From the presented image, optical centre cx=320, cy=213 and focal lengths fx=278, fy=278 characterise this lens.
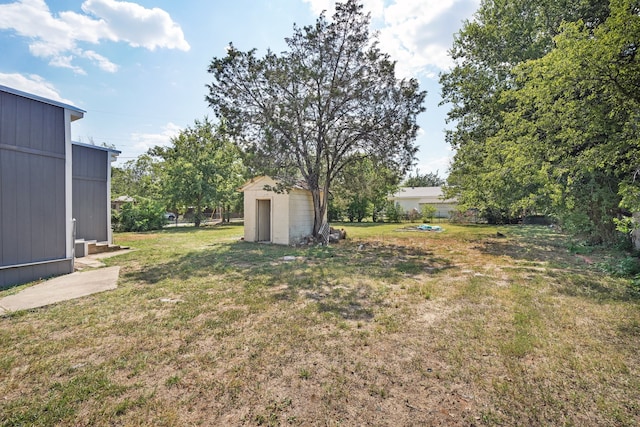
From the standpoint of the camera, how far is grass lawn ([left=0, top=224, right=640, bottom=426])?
192 cm

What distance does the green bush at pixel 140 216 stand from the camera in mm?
Result: 15297

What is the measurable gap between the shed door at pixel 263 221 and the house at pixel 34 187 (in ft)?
20.4

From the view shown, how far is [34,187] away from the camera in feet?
16.2

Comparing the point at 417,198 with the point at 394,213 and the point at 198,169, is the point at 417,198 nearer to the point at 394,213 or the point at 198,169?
the point at 394,213

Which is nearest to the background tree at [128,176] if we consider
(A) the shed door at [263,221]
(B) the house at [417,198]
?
(A) the shed door at [263,221]

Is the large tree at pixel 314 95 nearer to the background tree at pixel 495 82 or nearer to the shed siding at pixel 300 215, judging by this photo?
the shed siding at pixel 300 215

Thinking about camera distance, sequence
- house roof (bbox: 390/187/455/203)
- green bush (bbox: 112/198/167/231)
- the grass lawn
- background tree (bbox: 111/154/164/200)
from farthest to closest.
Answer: house roof (bbox: 390/187/455/203), background tree (bbox: 111/154/164/200), green bush (bbox: 112/198/167/231), the grass lawn

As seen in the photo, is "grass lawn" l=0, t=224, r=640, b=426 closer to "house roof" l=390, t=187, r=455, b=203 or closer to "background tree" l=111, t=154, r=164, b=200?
"house roof" l=390, t=187, r=455, b=203

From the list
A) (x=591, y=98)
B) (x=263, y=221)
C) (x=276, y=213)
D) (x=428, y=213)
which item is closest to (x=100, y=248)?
(x=263, y=221)

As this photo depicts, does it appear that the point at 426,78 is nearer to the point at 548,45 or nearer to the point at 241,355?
the point at 548,45

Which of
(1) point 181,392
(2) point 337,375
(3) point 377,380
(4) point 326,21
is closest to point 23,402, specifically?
(1) point 181,392

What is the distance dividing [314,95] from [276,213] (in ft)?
14.4

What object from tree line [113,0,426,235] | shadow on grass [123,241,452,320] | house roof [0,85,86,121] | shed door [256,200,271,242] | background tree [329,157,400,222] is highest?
tree line [113,0,426,235]

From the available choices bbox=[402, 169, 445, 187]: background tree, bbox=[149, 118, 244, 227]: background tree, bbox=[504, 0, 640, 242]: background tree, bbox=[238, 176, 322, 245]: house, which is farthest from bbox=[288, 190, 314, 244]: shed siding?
bbox=[402, 169, 445, 187]: background tree
